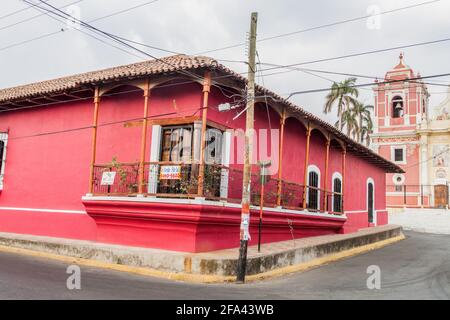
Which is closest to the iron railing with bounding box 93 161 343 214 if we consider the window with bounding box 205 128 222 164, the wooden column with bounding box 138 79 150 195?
the wooden column with bounding box 138 79 150 195

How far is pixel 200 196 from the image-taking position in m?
9.73

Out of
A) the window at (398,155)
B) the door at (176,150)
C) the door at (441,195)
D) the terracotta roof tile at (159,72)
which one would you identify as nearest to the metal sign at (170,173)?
the door at (176,150)

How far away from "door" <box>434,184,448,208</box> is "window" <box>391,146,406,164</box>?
12.2 ft

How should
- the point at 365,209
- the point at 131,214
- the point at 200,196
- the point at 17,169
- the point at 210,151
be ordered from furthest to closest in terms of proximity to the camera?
1. the point at 365,209
2. the point at 17,169
3. the point at 210,151
4. the point at 131,214
5. the point at 200,196

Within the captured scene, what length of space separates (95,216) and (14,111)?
5.96m

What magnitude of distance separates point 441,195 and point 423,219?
8.43 metres

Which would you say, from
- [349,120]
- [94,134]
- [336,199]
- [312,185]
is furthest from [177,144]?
[349,120]

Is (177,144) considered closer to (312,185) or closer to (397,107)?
(312,185)

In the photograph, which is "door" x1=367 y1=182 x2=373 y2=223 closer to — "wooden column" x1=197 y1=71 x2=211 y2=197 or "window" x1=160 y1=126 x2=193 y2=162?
"window" x1=160 y1=126 x2=193 y2=162

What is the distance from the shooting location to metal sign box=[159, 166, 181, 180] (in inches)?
398

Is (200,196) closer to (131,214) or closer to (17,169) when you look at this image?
(131,214)

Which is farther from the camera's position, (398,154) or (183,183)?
(398,154)

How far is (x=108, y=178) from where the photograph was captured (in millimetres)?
11320

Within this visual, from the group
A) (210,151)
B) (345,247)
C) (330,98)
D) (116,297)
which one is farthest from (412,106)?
(116,297)
